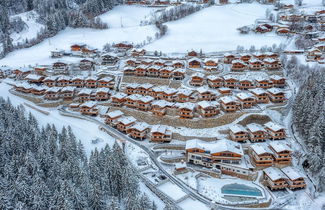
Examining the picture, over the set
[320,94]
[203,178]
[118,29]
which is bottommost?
[203,178]

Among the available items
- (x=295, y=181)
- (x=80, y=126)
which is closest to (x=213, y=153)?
(x=295, y=181)

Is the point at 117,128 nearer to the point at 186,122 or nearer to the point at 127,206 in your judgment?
the point at 186,122

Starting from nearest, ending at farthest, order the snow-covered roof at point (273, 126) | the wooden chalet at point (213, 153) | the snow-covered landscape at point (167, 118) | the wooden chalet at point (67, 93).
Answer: the snow-covered landscape at point (167, 118) → the wooden chalet at point (213, 153) → the snow-covered roof at point (273, 126) → the wooden chalet at point (67, 93)

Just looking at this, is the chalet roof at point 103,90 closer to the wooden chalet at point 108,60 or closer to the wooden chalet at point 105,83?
the wooden chalet at point 105,83

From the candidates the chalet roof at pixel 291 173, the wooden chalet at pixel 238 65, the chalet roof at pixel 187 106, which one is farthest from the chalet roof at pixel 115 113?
the wooden chalet at pixel 238 65

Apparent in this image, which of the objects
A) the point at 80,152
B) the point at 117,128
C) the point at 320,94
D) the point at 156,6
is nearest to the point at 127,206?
the point at 80,152
